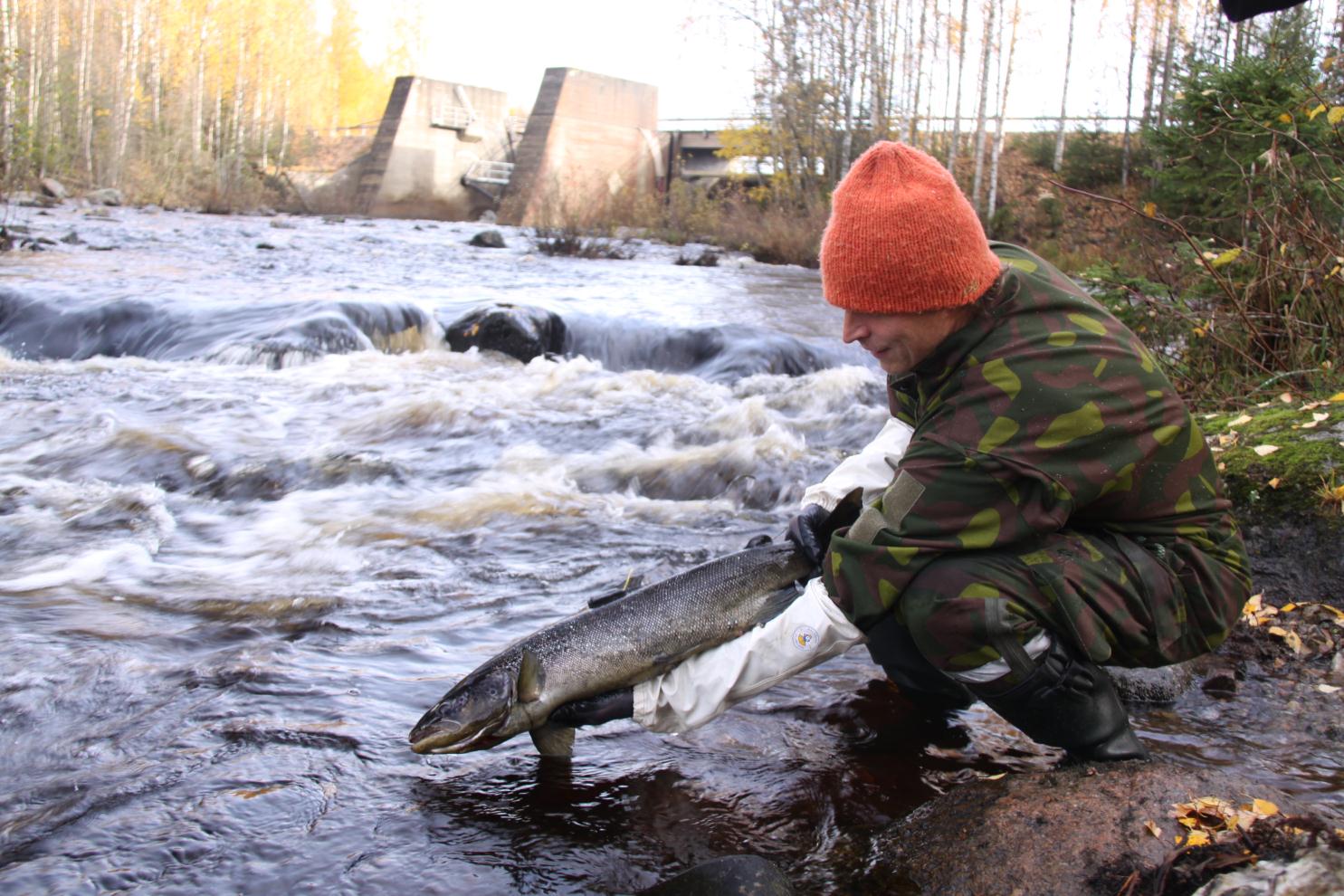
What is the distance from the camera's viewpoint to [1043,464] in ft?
8.38

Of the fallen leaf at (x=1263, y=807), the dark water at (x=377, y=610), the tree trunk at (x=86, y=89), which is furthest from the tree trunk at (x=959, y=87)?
the fallen leaf at (x=1263, y=807)

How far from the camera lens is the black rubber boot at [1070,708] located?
266 centimetres

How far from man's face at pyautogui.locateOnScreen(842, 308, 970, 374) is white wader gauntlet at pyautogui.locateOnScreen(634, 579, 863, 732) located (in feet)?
1.98

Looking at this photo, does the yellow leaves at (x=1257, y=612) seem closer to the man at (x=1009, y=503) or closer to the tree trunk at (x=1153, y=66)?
the man at (x=1009, y=503)

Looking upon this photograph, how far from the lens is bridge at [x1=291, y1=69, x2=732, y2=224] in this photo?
43.8m

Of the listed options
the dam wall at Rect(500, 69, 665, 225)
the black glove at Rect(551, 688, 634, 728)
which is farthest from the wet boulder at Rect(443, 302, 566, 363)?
the dam wall at Rect(500, 69, 665, 225)

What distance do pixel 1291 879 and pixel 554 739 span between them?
1.81 m

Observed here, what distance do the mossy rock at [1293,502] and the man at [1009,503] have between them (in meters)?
1.59

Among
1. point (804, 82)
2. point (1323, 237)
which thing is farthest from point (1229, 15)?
point (804, 82)

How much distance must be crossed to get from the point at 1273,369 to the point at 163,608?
551cm

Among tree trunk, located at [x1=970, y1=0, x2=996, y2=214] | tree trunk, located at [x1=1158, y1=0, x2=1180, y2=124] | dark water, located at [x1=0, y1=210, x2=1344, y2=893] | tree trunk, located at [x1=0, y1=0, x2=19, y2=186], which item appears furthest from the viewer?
tree trunk, located at [x1=970, y1=0, x2=996, y2=214]

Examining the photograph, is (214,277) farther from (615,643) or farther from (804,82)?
(804,82)

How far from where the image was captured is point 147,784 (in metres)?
3.11

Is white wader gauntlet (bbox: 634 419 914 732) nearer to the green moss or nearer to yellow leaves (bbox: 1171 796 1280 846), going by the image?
yellow leaves (bbox: 1171 796 1280 846)
